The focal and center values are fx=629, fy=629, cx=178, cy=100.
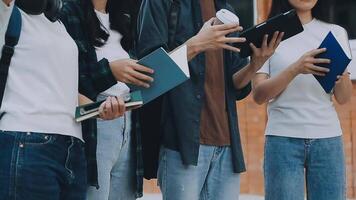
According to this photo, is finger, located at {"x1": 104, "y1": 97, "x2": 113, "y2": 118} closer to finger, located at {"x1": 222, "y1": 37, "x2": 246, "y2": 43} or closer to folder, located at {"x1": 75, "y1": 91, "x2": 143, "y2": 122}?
folder, located at {"x1": 75, "y1": 91, "x2": 143, "y2": 122}

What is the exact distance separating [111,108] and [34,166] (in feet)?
1.40

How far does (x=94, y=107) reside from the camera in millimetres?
2439

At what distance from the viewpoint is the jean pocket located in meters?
2.19

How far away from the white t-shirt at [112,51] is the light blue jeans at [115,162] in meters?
0.13

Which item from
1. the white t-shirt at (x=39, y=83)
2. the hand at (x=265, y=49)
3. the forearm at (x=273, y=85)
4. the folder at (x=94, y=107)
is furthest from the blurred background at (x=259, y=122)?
the white t-shirt at (x=39, y=83)

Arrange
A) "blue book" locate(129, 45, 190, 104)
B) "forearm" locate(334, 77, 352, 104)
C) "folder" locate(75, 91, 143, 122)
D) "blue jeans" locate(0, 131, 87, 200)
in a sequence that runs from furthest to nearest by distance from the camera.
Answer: "forearm" locate(334, 77, 352, 104) < "blue book" locate(129, 45, 190, 104) < "folder" locate(75, 91, 143, 122) < "blue jeans" locate(0, 131, 87, 200)

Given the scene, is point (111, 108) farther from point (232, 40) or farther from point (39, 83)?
point (232, 40)

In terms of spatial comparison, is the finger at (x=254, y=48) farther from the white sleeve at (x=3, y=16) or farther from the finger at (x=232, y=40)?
the white sleeve at (x=3, y=16)

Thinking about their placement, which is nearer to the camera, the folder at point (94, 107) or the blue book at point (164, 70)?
the folder at point (94, 107)

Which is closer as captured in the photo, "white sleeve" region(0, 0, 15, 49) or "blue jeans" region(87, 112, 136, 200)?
"white sleeve" region(0, 0, 15, 49)

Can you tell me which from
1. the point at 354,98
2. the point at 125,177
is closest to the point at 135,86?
the point at 125,177

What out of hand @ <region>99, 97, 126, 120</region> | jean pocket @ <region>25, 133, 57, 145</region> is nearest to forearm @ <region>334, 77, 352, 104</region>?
hand @ <region>99, 97, 126, 120</region>

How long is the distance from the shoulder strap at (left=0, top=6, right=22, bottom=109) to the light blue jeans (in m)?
0.82

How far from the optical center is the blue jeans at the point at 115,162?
2.95 meters
